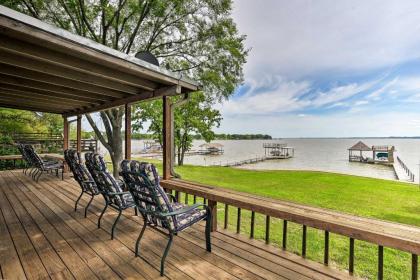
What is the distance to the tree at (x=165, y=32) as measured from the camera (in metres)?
7.50

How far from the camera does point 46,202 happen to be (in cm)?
440

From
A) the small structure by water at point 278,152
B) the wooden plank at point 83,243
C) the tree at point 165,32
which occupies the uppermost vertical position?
the tree at point 165,32

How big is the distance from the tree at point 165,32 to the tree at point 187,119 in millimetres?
1785

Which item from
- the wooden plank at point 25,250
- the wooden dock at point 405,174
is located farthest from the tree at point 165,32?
Result: the wooden dock at point 405,174

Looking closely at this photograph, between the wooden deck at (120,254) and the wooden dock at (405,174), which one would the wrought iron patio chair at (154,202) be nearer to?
the wooden deck at (120,254)

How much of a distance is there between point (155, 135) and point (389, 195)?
14.7 meters

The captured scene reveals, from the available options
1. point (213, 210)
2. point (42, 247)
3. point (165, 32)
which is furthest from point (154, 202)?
point (165, 32)

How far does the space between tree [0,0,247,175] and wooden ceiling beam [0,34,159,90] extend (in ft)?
16.9

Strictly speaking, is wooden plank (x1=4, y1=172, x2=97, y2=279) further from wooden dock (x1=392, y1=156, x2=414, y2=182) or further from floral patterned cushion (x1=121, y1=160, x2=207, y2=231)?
wooden dock (x1=392, y1=156, x2=414, y2=182)

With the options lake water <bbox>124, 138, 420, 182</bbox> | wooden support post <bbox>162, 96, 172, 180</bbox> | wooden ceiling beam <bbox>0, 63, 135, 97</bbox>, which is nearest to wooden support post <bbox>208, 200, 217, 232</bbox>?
wooden support post <bbox>162, 96, 172, 180</bbox>

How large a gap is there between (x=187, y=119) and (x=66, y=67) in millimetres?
13501

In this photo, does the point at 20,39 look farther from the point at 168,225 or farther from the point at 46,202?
the point at 46,202

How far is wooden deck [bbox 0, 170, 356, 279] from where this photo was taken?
2.11m

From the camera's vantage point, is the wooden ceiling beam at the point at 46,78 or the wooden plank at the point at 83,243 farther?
the wooden ceiling beam at the point at 46,78
